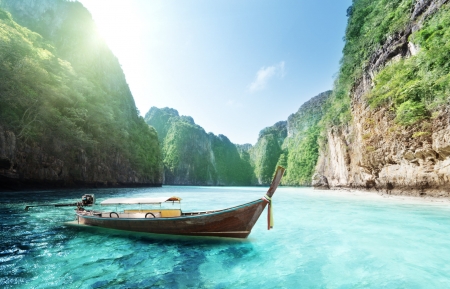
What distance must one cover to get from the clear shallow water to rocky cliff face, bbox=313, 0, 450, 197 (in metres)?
8.13

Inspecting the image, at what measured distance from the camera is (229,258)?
20.7 ft

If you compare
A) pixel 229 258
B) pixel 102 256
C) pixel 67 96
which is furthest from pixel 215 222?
pixel 67 96

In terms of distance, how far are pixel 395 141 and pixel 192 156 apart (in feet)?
346

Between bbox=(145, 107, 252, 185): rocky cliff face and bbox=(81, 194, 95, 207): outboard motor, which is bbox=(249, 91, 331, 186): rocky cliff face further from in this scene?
bbox=(81, 194, 95, 207): outboard motor

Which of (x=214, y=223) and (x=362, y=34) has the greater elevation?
(x=362, y=34)

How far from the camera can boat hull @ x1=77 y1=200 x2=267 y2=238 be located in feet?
24.3

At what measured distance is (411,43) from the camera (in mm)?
19547

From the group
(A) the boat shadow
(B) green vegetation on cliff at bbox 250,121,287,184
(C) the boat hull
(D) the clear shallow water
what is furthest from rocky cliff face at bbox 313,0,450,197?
(B) green vegetation on cliff at bbox 250,121,287,184

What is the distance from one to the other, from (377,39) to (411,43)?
641 centimetres

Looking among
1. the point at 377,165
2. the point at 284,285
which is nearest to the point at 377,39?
the point at 377,165

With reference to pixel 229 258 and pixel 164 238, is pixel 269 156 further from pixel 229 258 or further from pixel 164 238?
pixel 229 258

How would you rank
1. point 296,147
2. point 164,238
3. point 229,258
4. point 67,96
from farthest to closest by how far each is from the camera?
point 296,147
point 67,96
point 164,238
point 229,258

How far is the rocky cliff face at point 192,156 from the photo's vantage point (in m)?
112

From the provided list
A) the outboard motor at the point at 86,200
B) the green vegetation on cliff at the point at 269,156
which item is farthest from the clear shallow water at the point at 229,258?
the green vegetation on cliff at the point at 269,156
